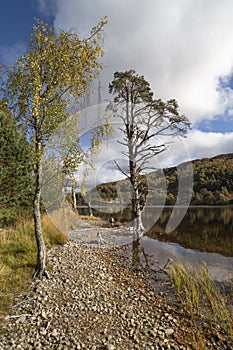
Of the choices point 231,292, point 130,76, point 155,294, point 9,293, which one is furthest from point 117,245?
point 130,76

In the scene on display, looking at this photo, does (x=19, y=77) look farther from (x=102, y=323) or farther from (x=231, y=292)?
(x=231, y=292)

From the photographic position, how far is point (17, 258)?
7633 millimetres

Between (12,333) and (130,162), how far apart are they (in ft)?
48.3

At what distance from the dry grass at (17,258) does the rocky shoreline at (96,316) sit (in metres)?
0.31

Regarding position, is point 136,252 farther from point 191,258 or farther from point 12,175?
point 12,175

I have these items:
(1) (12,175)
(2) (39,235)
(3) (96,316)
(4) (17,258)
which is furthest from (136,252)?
(1) (12,175)

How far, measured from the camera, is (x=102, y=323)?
489cm

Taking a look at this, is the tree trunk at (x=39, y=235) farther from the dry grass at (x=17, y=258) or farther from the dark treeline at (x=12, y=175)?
the dark treeline at (x=12, y=175)

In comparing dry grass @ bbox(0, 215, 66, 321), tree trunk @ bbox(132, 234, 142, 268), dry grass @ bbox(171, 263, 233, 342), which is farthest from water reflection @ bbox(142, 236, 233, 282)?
dry grass @ bbox(0, 215, 66, 321)

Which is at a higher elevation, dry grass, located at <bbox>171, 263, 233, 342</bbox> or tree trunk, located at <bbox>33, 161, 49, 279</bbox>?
tree trunk, located at <bbox>33, 161, 49, 279</bbox>

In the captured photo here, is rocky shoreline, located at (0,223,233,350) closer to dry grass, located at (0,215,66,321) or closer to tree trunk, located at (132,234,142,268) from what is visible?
dry grass, located at (0,215,66,321)

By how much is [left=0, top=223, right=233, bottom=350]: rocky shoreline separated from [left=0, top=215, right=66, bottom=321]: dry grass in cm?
31

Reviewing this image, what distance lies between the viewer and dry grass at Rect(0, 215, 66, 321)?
569cm

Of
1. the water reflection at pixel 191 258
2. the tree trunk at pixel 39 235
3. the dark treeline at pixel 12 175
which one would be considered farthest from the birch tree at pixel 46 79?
the water reflection at pixel 191 258
